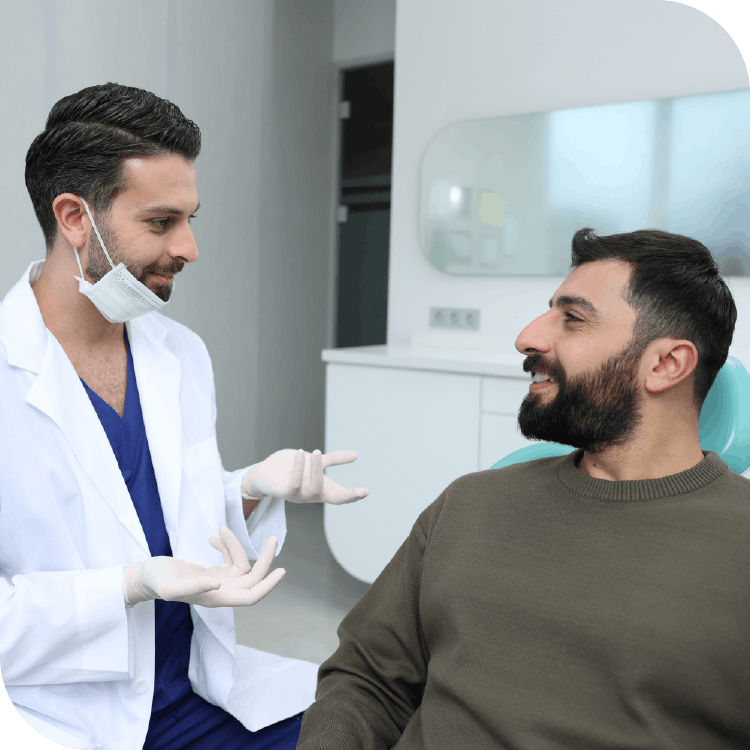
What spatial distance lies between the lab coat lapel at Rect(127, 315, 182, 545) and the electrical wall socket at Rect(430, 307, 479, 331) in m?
1.61

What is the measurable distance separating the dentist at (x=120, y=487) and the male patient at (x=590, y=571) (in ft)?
0.76

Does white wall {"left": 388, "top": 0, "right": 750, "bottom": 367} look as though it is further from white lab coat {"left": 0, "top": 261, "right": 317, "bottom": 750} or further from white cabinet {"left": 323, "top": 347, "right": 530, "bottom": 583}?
white lab coat {"left": 0, "top": 261, "right": 317, "bottom": 750}

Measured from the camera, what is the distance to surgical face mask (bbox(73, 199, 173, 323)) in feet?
3.76

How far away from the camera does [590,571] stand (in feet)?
2.89

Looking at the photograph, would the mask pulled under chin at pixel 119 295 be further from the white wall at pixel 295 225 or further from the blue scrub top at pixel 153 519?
the white wall at pixel 295 225

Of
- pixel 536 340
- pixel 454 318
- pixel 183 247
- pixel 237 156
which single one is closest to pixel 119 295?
pixel 183 247

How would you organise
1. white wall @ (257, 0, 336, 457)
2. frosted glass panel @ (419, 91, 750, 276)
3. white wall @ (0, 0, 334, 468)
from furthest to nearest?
white wall @ (257, 0, 336, 457)
white wall @ (0, 0, 334, 468)
frosted glass panel @ (419, 91, 750, 276)

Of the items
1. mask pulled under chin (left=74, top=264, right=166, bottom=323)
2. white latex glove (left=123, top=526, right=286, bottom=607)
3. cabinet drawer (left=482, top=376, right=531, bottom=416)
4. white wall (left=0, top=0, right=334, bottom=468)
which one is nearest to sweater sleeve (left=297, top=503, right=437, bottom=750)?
white latex glove (left=123, top=526, right=286, bottom=607)

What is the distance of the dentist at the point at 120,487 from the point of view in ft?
3.30

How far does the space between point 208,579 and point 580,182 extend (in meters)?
2.02

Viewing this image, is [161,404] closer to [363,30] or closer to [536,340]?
[536,340]

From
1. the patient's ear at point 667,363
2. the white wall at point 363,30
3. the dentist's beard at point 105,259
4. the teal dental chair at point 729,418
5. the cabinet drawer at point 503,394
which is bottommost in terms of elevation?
the cabinet drawer at point 503,394

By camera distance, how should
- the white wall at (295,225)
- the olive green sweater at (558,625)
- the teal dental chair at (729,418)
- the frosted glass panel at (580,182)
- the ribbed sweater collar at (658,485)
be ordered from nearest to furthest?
the olive green sweater at (558,625)
the ribbed sweater collar at (658,485)
the teal dental chair at (729,418)
the frosted glass panel at (580,182)
the white wall at (295,225)

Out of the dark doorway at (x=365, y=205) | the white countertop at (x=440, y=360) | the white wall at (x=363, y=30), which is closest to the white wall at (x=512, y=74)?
the white countertop at (x=440, y=360)
